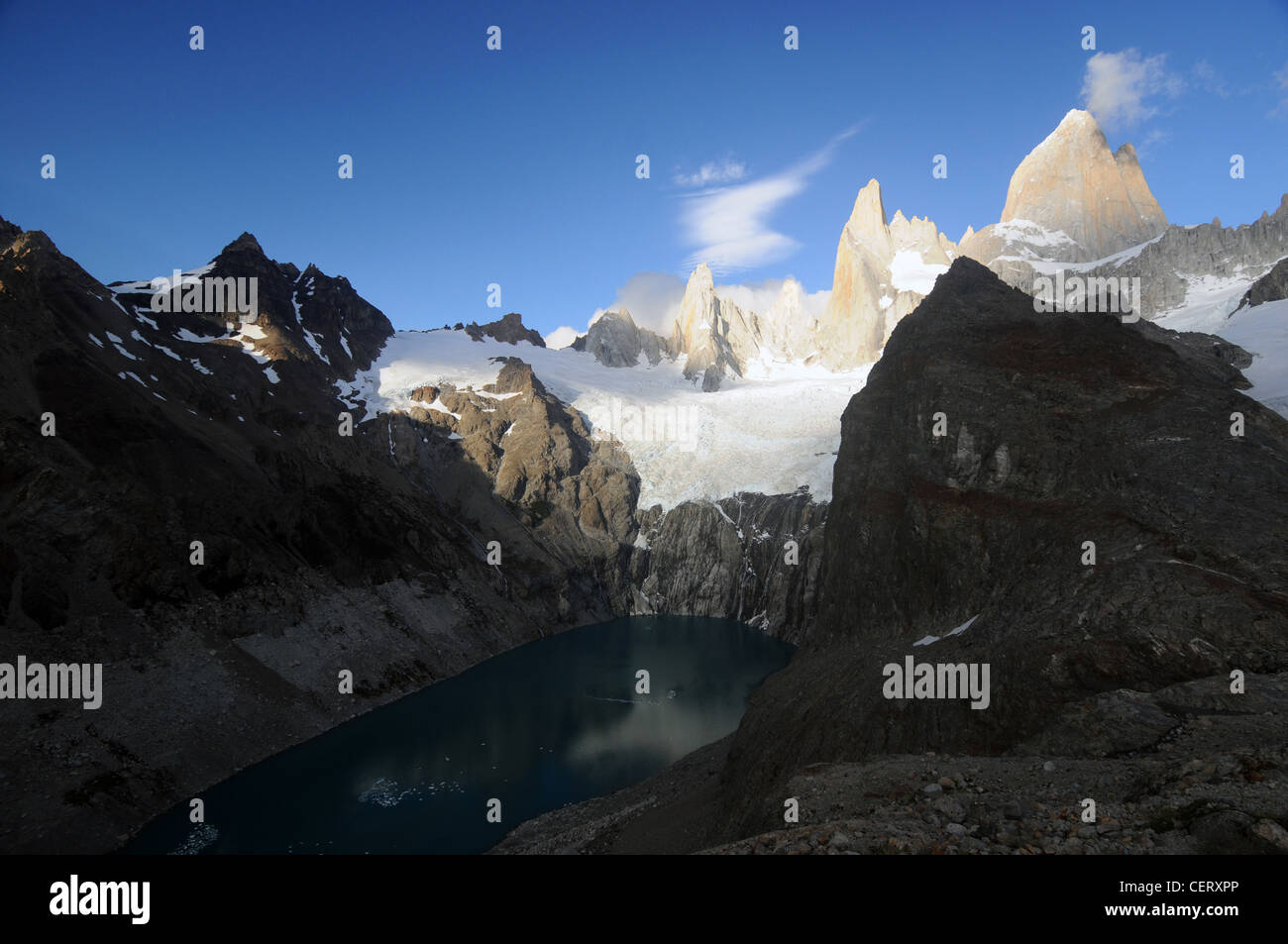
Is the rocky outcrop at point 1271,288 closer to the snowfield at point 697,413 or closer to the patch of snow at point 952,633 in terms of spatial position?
the snowfield at point 697,413

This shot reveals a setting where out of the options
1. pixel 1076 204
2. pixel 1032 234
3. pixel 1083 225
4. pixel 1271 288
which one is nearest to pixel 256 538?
pixel 1271 288

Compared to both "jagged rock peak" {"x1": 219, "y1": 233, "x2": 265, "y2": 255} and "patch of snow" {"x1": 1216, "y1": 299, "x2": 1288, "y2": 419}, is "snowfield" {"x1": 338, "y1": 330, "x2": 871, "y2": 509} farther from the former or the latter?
"patch of snow" {"x1": 1216, "y1": 299, "x2": 1288, "y2": 419}

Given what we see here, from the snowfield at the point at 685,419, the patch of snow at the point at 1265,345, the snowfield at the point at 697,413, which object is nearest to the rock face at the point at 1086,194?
the snowfield at the point at 697,413

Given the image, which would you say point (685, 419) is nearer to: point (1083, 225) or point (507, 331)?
point (507, 331)

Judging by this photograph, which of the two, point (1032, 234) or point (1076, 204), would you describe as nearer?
point (1076, 204)
